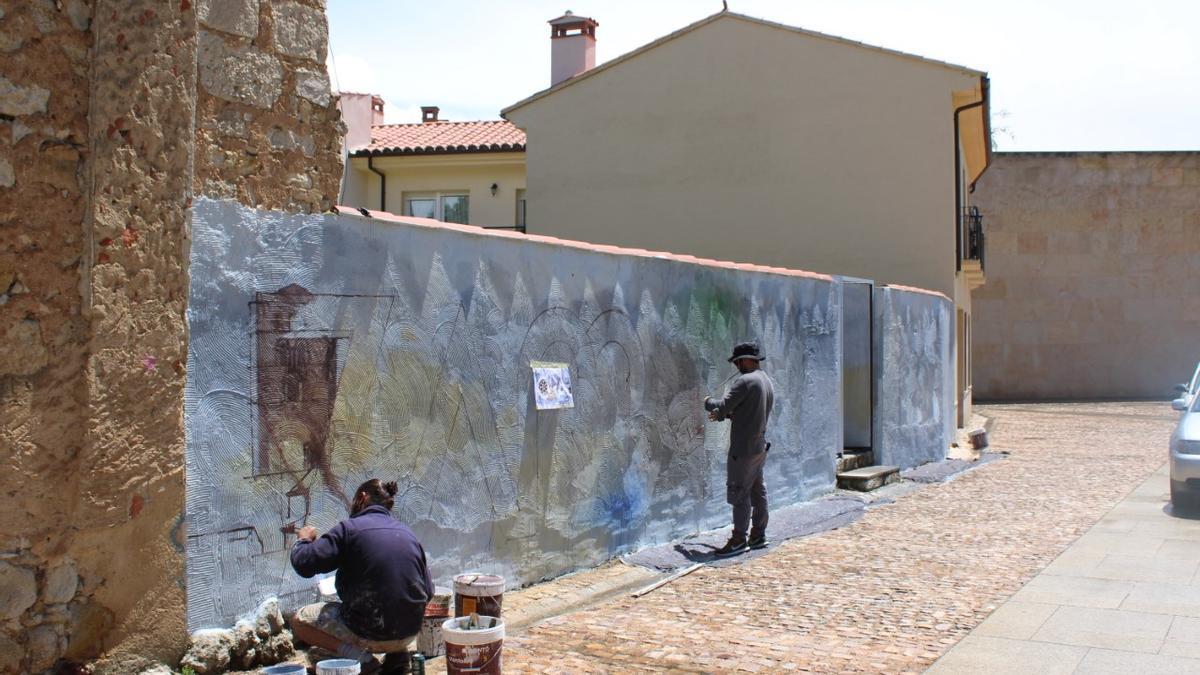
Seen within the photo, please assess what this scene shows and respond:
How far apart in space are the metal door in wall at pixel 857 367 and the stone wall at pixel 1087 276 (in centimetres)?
2040

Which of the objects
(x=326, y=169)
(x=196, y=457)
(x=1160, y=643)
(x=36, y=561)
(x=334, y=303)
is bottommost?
(x=1160, y=643)

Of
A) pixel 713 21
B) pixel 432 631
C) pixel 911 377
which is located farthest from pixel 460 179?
pixel 432 631

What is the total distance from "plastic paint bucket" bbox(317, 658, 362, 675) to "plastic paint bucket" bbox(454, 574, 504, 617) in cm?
122

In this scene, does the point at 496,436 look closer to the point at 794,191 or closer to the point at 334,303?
the point at 334,303

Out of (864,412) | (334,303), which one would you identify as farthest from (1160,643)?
(864,412)

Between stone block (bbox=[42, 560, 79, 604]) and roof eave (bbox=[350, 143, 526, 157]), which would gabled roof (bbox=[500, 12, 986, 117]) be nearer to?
roof eave (bbox=[350, 143, 526, 157])

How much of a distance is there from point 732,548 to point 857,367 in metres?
5.83

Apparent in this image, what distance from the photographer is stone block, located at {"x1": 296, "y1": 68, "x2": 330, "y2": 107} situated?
653 centimetres

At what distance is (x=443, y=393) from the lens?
7281mm

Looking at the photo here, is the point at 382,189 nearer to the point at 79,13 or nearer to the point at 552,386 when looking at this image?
the point at 552,386

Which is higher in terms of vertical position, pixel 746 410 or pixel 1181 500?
pixel 746 410

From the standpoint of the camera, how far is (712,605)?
26.0ft

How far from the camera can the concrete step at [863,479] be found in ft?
44.7

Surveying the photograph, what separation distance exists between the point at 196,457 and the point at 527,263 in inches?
117
